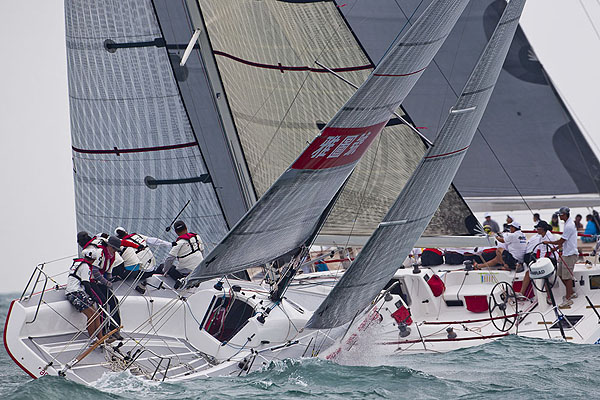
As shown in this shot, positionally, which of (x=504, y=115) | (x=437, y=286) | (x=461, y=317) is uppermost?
(x=504, y=115)

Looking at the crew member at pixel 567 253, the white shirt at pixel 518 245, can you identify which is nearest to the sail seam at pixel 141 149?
the white shirt at pixel 518 245

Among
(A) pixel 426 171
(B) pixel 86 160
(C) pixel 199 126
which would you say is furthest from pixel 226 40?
(A) pixel 426 171

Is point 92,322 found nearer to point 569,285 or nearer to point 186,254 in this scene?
point 186,254

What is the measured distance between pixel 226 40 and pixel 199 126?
3.57ft

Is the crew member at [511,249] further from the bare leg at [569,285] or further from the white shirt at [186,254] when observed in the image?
the white shirt at [186,254]

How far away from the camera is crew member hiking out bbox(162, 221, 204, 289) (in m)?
8.87

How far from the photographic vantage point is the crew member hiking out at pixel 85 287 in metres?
8.00

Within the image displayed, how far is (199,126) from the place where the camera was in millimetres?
10289

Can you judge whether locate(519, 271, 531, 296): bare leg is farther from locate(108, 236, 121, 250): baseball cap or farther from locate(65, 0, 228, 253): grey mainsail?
locate(108, 236, 121, 250): baseball cap

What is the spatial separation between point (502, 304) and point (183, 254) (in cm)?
360

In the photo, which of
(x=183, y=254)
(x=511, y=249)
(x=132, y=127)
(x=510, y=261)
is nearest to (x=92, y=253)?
(x=183, y=254)

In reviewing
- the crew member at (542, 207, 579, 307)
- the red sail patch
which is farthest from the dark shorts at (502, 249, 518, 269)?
the red sail patch

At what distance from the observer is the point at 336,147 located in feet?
23.2

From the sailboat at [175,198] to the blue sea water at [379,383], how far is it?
0.27 metres
